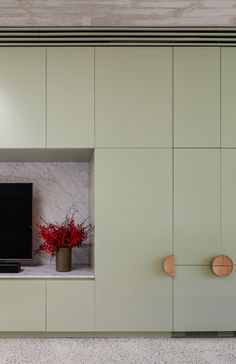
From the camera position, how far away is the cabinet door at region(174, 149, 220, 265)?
3.26m

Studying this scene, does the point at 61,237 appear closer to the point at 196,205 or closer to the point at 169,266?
the point at 169,266

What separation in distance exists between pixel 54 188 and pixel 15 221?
0.51m

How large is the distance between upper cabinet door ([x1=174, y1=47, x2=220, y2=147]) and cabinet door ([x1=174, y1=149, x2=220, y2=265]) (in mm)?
120

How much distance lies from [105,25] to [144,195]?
1.34m

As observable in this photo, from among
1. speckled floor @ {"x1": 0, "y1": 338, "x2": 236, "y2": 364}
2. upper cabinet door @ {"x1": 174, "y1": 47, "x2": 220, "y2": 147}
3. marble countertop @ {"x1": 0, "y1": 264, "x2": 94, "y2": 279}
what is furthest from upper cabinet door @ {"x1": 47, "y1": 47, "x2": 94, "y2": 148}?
speckled floor @ {"x1": 0, "y1": 338, "x2": 236, "y2": 364}

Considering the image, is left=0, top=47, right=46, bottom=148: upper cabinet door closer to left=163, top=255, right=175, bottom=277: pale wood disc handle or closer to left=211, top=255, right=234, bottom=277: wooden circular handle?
left=163, top=255, right=175, bottom=277: pale wood disc handle

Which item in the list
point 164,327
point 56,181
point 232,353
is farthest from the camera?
point 56,181

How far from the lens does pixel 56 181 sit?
3.95 meters

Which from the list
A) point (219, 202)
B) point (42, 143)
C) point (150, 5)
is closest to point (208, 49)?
point (150, 5)

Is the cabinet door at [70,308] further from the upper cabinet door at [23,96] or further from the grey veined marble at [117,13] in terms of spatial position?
the grey veined marble at [117,13]

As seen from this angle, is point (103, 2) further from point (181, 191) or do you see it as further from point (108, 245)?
point (108, 245)

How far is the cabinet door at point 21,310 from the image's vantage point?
10.6 ft

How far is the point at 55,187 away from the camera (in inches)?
155

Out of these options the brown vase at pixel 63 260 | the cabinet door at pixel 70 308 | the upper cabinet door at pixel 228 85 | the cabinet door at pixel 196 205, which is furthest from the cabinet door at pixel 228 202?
the brown vase at pixel 63 260
